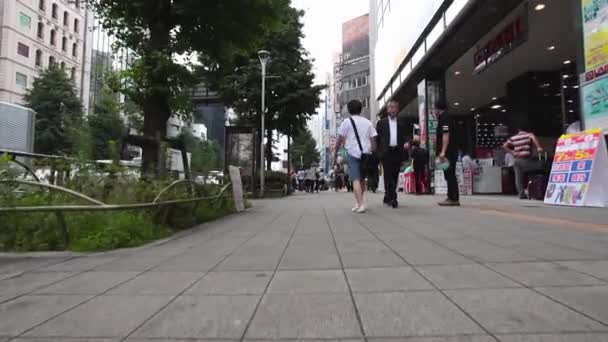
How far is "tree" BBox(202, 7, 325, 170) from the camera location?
21.8m

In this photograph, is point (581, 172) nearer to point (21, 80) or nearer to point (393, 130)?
point (393, 130)

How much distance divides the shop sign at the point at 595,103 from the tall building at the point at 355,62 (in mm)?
50882

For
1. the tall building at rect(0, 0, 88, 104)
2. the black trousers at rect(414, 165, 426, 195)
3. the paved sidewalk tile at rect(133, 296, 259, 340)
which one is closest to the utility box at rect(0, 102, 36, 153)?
the paved sidewalk tile at rect(133, 296, 259, 340)

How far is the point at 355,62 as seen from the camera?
208 ft

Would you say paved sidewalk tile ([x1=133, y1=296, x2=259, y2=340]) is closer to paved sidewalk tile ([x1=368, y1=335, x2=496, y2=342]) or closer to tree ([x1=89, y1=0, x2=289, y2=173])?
paved sidewalk tile ([x1=368, y1=335, x2=496, y2=342])

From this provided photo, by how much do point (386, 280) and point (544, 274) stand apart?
103cm

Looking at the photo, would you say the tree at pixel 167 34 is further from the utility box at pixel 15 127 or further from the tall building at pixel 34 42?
the tall building at pixel 34 42

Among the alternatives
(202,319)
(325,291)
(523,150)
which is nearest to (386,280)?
(325,291)

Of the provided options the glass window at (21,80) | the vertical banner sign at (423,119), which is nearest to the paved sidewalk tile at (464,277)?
the vertical banner sign at (423,119)

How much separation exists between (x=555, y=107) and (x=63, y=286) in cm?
1887

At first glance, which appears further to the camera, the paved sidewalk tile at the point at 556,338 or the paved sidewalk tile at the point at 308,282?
the paved sidewalk tile at the point at 308,282

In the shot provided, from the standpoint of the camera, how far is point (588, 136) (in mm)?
7562

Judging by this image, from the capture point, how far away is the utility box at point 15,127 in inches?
430

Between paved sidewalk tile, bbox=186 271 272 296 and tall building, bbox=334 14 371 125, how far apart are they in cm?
5669
